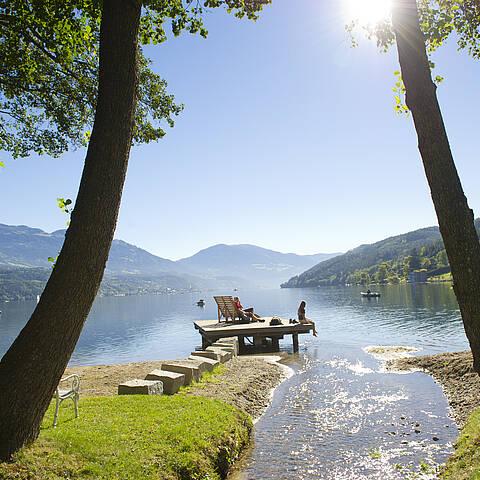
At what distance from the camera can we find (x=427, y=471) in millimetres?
7129

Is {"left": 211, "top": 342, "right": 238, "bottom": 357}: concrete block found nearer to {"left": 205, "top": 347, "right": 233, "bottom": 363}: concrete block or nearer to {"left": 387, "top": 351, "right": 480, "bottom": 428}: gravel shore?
{"left": 205, "top": 347, "right": 233, "bottom": 363}: concrete block

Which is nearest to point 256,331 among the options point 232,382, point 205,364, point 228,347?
point 228,347

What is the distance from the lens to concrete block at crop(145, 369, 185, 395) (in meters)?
9.94

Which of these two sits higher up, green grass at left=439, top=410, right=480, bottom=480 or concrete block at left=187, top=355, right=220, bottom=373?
concrete block at left=187, top=355, right=220, bottom=373

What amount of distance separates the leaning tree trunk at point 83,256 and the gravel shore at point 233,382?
6464 millimetres

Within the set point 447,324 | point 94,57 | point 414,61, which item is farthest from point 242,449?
point 447,324

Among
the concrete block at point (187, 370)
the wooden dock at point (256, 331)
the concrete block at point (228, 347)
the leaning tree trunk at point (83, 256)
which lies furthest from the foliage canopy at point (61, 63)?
the wooden dock at point (256, 331)

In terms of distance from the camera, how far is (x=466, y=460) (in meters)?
6.14

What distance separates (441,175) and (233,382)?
1050 cm

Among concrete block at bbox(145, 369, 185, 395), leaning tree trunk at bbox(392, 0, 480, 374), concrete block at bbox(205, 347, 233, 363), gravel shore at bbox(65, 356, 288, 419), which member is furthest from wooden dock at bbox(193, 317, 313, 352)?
leaning tree trunk at bbox(392, 0, 480, 374)

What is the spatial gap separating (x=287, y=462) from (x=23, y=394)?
5855 mm

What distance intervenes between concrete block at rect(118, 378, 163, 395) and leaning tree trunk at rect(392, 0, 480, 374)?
7875mm

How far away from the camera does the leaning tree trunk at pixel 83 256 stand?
4.08 meters

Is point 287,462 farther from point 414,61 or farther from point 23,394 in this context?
point 414,61
